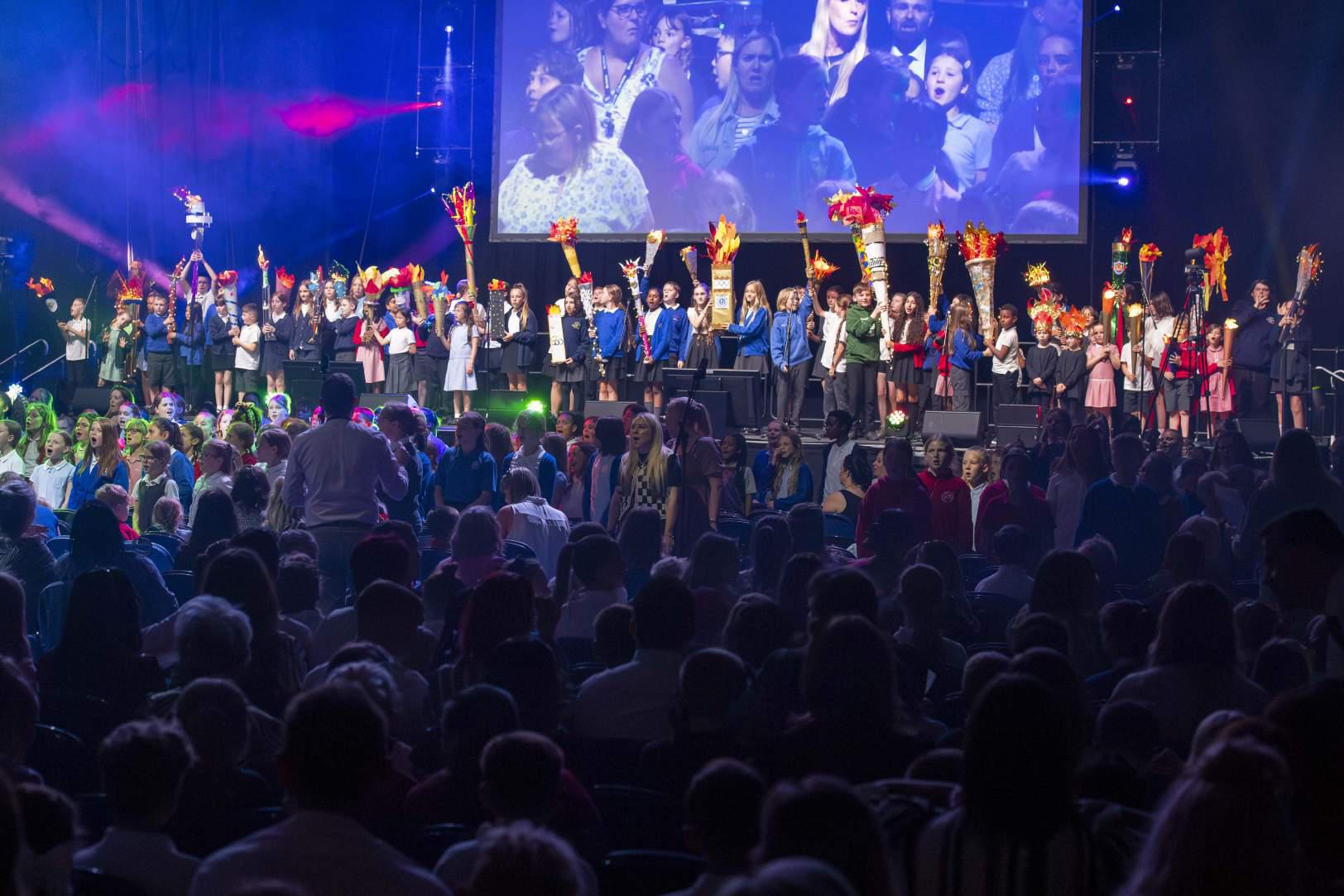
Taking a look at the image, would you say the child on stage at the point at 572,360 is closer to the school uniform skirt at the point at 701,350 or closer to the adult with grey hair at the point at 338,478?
the school uniform skirt at the point at 701,350

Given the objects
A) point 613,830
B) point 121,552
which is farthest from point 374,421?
point 613,830

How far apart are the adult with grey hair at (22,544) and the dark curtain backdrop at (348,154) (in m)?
13.0

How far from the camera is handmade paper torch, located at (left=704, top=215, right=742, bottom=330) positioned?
1595cm

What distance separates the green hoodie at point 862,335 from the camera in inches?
585

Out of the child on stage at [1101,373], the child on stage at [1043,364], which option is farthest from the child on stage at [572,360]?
the child on stage at [1101,373]

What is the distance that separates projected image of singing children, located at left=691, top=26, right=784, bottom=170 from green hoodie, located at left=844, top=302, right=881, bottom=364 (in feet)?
12.5

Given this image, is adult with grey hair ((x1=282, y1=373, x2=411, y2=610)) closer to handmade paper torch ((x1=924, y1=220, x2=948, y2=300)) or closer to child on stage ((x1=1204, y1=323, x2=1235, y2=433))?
handmade paper torch ((x1=924, y1=220, x2=948, y2=300))

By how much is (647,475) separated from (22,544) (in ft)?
10.4

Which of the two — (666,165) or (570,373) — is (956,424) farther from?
(666,165)

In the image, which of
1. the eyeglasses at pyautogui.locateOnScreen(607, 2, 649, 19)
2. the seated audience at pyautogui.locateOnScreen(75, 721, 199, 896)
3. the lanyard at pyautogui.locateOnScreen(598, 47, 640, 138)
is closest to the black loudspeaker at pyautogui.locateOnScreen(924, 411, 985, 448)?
the lanyard at pyautogui.locateOnScreen(598, 47, 640, 138)

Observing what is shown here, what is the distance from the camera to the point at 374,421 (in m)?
12.5

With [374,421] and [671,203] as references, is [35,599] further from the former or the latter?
[671,203]

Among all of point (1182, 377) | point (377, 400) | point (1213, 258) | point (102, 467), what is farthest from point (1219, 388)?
point (102, 467)

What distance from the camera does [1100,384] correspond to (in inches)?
606
